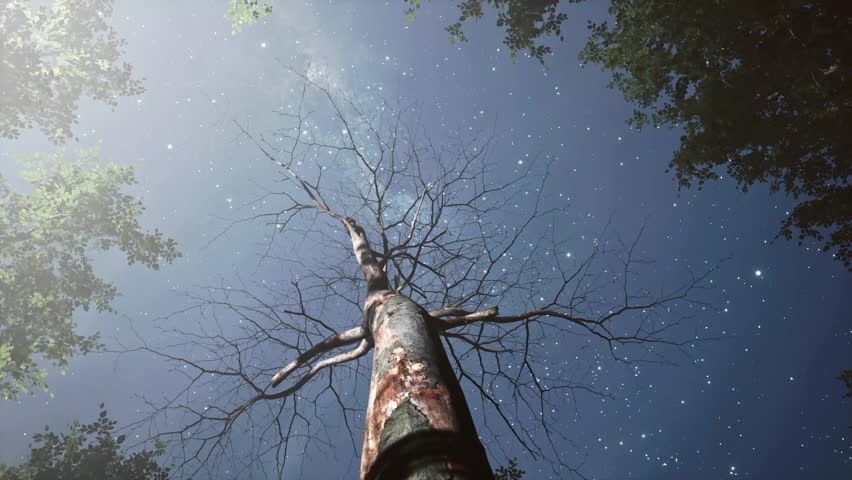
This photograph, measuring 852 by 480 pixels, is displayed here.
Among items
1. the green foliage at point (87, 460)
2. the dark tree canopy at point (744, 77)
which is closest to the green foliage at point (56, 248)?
the green foliage at point (87, 460)

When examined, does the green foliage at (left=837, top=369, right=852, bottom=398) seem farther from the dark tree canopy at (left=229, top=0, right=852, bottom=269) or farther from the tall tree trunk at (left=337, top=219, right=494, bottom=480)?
the tall tree trunk at (left=337, top=219, right=494, bottom=480)

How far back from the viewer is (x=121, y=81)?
10.8m

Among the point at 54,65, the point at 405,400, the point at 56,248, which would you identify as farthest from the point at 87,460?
the point at 54,65

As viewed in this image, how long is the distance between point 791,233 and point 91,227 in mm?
14140

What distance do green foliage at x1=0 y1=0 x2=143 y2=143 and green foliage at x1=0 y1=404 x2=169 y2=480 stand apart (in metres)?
7.64

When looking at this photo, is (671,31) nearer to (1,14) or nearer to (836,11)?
(836,11)

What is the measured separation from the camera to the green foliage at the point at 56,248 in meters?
7.53

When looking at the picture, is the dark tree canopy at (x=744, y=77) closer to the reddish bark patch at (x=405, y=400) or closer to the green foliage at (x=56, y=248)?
the reddish bark patch at (x=405, y=400)

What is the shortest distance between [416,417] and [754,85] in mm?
5920

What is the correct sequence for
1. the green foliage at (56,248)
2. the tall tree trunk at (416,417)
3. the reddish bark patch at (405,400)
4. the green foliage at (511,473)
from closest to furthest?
the tall tree trunk at (416,417), the reddish bark patch at (405,400), the green foliage at (511,473), the green foliage at (56,248)

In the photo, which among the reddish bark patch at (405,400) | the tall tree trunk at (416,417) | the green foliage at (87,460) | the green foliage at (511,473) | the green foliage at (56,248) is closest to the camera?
the tall tree trunk at (416,417)

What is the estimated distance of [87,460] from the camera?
634cm

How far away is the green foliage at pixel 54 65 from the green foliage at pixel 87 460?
7636 mm

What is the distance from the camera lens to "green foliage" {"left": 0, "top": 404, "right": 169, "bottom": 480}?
6.12 metres
